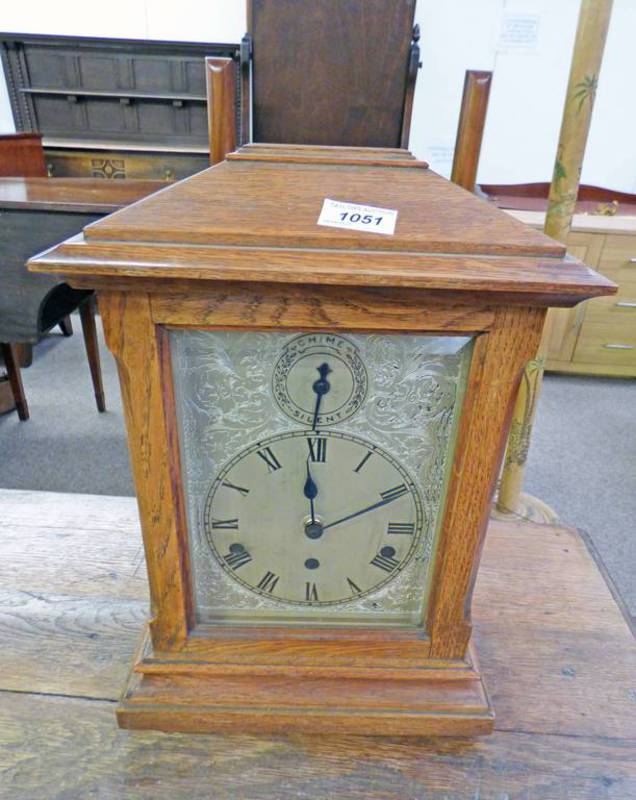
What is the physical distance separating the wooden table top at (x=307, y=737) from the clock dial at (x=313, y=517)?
6.5 inches

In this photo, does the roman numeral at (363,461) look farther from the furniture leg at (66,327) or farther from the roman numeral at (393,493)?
the furniture leg at (66,327)

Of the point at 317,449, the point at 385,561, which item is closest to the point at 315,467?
the point at 317,449

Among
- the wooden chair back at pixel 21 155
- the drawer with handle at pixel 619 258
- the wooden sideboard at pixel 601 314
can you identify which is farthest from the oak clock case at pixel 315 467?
the wooden chair back at pixel 21 155

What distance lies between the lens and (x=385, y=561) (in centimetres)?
60

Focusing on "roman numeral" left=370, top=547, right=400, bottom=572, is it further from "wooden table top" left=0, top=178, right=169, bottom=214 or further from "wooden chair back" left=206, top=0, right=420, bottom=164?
"wooden table top" left=0, top=178, right=169, bottom=214

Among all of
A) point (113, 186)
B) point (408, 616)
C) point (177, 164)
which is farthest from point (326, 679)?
point (177, 164)

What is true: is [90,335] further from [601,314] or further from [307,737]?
[601,314]

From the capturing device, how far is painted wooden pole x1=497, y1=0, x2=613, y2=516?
36.9 inches

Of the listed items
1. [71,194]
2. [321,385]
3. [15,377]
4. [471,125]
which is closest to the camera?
[321,385]

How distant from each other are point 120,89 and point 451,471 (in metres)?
3.36

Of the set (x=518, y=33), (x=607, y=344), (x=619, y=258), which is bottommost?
(x=607, y=344)

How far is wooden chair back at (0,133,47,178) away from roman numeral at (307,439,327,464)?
2.56 metres

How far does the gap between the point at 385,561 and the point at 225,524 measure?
0.17 m

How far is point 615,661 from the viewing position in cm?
67
